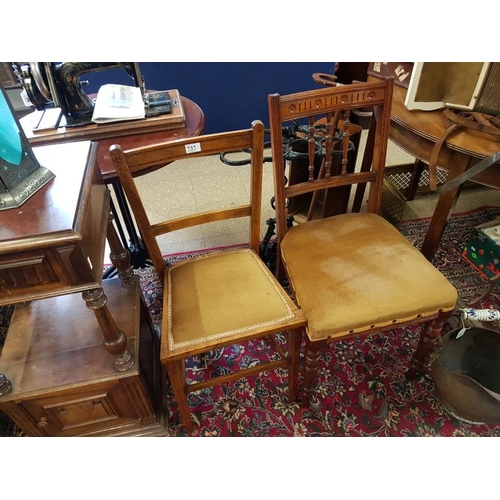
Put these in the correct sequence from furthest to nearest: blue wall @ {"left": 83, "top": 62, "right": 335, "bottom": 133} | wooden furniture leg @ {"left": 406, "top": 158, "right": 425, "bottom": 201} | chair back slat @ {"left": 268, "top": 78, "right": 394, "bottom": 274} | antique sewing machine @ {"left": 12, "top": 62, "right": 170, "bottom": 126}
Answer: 1. blue wall @ {"left": 83, "top": 62, "right": 335, "bottom": 133}
2. wooden furniture leg @ {"left": 406, "top": 158, "right": 425, "bottom": 201}
3. antique sewing machine @ {"left": 12, "top": 62, "right": 170, "bottom": 126}
4. chair back slat @ {"left": 268, "top": 78, "right": 394, "bottom": 274}

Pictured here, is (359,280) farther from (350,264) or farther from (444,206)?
(444,206)

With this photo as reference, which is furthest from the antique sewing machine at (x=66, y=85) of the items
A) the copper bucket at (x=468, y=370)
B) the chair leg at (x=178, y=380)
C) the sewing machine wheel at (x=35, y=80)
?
the copper bucket at (x=468, y=370)

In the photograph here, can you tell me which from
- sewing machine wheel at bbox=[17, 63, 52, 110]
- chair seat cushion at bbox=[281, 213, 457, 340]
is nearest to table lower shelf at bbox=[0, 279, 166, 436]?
chair seat cushion at bbox=[281, 213, 457, 340]

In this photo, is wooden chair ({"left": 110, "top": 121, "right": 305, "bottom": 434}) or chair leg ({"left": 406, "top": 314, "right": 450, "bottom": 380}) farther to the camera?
chair leg ({"left": 406, "top": 314, "right": 450, "bottom": 380})

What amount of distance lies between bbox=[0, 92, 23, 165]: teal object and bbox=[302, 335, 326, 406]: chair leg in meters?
0.89

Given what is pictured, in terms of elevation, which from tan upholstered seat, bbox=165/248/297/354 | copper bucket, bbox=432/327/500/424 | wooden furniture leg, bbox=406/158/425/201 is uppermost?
tan upholstered seat, bbox=165/248/297/354

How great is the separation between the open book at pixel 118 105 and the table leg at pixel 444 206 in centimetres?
115

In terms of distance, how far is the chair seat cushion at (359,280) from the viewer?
105cm

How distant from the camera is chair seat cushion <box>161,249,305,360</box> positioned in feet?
3.33

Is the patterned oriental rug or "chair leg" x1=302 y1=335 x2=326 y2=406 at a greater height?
"chair leg" x1=302 y1=335 x2=326 y2=406

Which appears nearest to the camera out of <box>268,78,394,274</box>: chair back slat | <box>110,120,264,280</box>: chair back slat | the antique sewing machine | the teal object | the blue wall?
the teal object

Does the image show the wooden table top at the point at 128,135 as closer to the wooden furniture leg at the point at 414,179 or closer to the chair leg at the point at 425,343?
the chair leg at the point at 425,343

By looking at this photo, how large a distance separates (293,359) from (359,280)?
36 cm

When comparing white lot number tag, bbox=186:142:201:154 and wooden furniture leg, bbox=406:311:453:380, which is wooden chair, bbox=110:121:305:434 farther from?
wooden furniture leg, bbox=406:311:453:380
